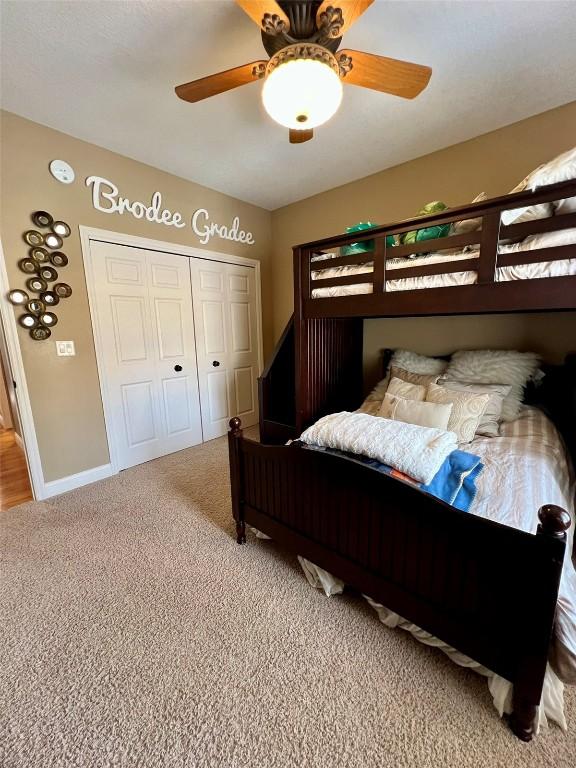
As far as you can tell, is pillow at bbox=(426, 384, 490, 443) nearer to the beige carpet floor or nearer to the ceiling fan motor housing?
the beige carpet floor

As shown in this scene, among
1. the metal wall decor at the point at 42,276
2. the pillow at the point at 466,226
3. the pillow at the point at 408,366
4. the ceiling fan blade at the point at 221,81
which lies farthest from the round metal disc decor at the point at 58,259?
the pillow at the point at 466,226

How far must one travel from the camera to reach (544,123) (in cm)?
210

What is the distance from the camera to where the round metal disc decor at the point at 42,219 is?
2.16 metres

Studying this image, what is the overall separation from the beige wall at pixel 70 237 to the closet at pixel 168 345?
4.8 inches

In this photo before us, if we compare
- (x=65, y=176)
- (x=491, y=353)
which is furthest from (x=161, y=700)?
(x=65, y=176)

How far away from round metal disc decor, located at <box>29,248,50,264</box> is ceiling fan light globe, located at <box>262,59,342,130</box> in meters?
1.91

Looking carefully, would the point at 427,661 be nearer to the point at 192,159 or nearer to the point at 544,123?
the point at 544,123

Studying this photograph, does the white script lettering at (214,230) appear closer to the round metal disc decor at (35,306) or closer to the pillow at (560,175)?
the round metal disc decor at (35,306)

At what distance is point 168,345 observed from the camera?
3.03 metres

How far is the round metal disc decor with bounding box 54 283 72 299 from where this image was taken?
2.29 metres

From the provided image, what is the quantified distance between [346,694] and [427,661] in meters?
0.35

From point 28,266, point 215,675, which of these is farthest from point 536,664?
point 28,266

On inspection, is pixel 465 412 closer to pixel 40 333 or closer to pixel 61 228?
pixel 40 333

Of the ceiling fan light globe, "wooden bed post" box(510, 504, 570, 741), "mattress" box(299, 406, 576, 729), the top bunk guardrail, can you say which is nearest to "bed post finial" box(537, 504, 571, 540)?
"wooden bed post" box(510, 504, 570, 741)
